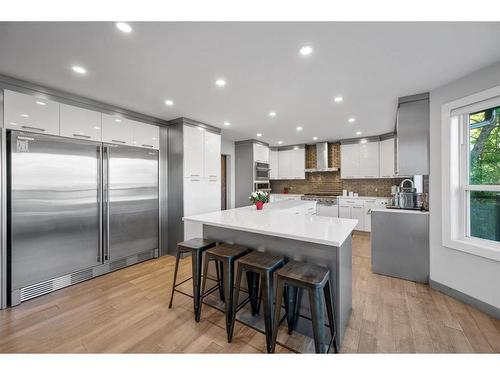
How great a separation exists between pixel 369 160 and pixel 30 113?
6316 millimetres

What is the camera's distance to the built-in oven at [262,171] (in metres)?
5.93

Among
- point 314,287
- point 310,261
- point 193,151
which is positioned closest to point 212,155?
point 193,151

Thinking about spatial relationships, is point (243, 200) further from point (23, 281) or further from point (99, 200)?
point (23, 281)

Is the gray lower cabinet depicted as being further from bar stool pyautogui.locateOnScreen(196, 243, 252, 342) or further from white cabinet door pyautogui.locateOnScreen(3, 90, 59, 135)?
white cabinet door pyautogui.locateOnScreen(3, 90, 59, 135)

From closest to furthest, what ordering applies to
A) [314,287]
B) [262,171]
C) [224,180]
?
1. [314,287]
2. [224,180]
3. [262,171]

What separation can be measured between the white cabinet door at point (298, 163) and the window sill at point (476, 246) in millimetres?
4318

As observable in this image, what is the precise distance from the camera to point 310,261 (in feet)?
5.82

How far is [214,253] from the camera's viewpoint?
→ 1.93 meters

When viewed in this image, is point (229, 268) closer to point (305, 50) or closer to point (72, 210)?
point (305, 50)

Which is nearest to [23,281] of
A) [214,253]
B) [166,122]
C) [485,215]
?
[214,253]

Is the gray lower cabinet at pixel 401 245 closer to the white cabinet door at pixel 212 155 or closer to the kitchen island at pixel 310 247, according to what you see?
the kitchen island at pixel 310 247

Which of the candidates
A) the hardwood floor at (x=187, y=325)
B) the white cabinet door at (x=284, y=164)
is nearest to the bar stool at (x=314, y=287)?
the hardwood floor at (x=187, y=325)

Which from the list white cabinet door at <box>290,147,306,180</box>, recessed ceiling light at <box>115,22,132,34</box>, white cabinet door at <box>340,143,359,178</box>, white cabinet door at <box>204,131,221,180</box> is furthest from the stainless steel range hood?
recessed ceiling light at <box>115,22,132,34</box>

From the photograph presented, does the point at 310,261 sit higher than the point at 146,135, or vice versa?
the point at 146,135
